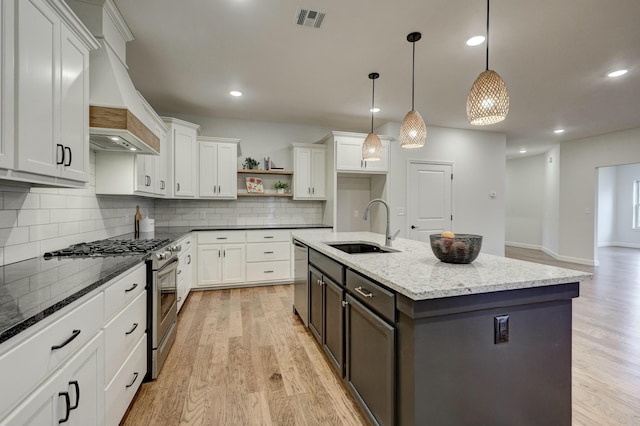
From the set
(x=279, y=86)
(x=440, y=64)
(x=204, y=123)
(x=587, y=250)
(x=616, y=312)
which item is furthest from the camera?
(x=587, y=250)

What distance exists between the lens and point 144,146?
8.27 ft

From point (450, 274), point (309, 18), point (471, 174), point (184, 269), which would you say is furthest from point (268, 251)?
point (471, 174)

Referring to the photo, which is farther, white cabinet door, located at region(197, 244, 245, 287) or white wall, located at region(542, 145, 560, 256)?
white wall, located at region(542, 145, 560, 256)

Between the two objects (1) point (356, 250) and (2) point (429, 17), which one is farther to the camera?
(1) point (356, 250)

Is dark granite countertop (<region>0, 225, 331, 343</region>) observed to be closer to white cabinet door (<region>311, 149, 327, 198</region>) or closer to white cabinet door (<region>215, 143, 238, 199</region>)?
white cabinet door (<region>215, 143, 238, 199</region>)

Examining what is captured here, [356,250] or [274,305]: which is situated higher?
[356,250]

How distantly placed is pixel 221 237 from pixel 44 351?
11.3 ft

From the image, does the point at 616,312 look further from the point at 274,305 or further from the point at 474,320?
the point at 274,305

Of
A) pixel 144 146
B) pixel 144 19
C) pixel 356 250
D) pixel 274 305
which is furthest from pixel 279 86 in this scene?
pixel 274 305

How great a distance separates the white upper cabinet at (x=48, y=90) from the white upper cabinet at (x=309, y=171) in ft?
10.8

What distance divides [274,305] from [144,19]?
3163 mm

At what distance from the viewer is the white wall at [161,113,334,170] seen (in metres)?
4.96

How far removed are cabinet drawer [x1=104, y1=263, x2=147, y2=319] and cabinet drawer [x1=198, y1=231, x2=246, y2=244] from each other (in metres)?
2.32

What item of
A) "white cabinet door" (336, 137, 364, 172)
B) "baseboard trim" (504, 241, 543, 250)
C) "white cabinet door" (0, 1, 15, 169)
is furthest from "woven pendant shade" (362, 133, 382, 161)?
"baseboard trim" (504, 241, 543, 250)
